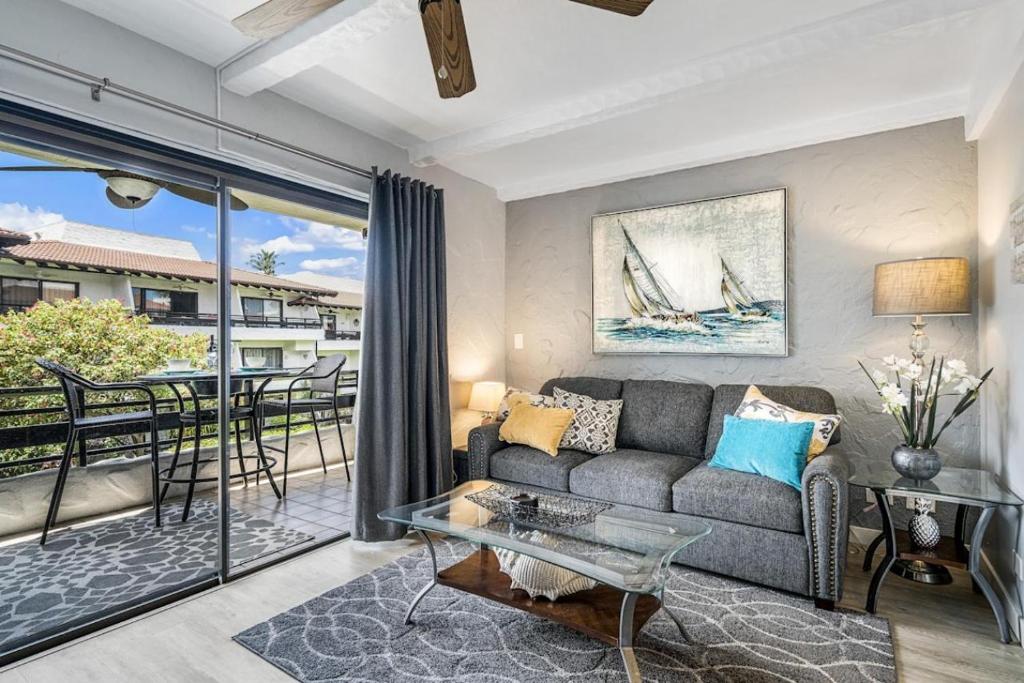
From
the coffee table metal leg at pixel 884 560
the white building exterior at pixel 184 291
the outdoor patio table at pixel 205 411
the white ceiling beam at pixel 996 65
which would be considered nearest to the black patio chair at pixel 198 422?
the outdoor patio table at pixel 205 411

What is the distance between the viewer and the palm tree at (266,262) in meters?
3.14

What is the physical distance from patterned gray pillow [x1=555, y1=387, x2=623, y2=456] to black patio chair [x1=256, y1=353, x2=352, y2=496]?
5.04 feet

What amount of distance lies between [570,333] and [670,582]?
207 cm

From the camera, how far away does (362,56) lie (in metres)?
2.52

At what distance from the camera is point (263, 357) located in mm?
3188

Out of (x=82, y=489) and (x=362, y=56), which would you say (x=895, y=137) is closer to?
(x=362, y=56)

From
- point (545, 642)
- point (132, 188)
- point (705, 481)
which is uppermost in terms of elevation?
point (132, 188)

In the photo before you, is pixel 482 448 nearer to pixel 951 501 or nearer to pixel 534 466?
pixel 534 466

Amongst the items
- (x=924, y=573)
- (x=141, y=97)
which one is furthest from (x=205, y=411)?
(x=924, y=573)

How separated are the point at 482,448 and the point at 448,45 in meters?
2.41

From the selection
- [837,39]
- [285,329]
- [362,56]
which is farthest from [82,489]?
[837,39]

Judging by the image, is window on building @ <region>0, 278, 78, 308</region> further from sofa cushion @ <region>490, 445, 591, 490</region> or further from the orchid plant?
the orchid plant

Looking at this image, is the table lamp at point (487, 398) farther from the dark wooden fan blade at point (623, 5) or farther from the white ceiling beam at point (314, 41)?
the dark wooden fan blade at point (623, 5)

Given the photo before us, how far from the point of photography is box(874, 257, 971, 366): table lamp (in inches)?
103
